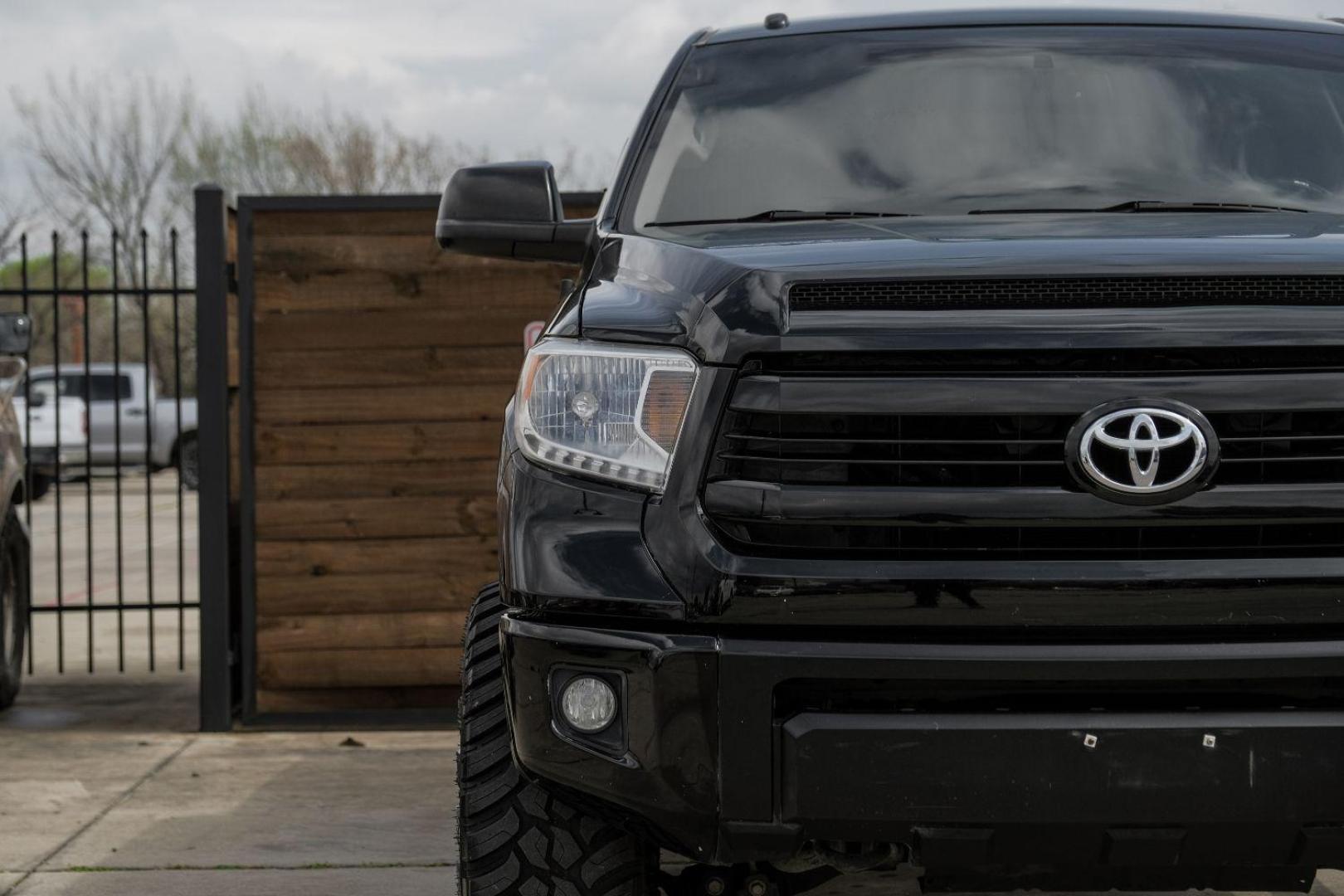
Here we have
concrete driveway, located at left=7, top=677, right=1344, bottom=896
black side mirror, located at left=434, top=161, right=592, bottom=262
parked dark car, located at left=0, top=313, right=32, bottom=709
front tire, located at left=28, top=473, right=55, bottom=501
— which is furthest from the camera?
front tire, located at left=28, top=473, right=55, bottom=501

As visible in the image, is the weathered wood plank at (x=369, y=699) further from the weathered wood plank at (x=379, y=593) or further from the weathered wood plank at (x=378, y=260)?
the weathered wood plank at (x=378, y=260)

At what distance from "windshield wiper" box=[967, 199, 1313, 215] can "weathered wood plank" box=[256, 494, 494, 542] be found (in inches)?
137

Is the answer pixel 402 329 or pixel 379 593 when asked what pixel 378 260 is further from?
pixel 379 593

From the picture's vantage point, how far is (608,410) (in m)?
2.71

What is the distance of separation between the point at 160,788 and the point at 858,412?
3.82 metres

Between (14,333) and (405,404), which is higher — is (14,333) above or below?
above

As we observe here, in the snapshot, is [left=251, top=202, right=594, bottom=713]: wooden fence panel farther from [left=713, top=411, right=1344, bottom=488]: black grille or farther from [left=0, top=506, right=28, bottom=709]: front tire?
[left=713, top=411, right=1344, bottom=488]: black grille

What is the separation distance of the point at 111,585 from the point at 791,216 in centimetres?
1061

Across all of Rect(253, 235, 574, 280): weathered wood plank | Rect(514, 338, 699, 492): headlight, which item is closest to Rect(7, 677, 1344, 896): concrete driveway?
Rect(253, 235, 574, 280): weathered wood plank

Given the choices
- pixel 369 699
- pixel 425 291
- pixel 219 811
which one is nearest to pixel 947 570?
pixel 219 811

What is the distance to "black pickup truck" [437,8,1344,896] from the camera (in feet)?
8.05

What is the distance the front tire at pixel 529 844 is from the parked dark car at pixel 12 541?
478 cm

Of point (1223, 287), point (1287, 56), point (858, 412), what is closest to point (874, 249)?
point (858, 412)

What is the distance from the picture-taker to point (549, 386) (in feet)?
9.15
